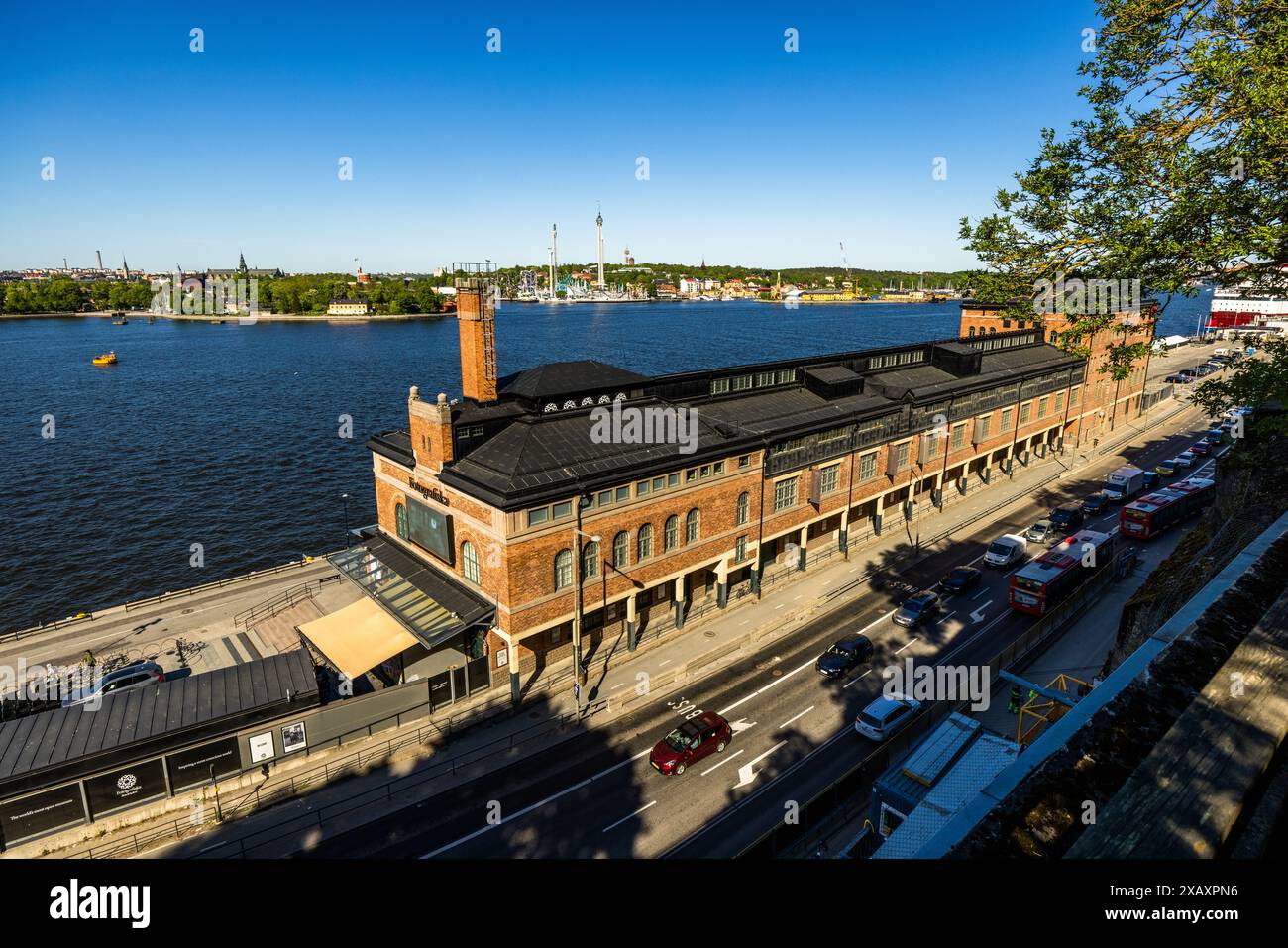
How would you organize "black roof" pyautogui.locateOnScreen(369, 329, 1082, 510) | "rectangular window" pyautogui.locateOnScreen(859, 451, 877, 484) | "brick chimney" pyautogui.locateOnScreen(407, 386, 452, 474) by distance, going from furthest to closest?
1. "rectangular window" pyautogui.locateOnScreen(859, 451, 877, 484)
2. "brick chimney" pyautogui.locateOnScreen(407, 386, 452, 474)
3. "black roof" pyautogui.locateOnScreen(369, 329, 1082, 510)

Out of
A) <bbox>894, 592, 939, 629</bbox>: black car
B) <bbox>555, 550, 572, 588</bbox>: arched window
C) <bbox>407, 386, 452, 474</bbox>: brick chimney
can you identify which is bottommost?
<bbox>894, 592, 939, 629</bbox>: black car

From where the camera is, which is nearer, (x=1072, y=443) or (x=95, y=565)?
(x=95, y=565)

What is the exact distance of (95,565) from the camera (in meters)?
54.5

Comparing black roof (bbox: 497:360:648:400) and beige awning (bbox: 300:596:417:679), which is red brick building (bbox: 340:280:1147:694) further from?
beige awning (bbox: 300:596:417:679)

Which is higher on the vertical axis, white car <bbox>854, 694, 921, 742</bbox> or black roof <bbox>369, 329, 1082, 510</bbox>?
black roof <bbox>369, 329, 1082, 510</bbox>

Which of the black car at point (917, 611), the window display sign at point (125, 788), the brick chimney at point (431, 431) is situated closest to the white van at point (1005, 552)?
the black car at point (917, 611)

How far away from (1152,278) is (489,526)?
25.3 metres

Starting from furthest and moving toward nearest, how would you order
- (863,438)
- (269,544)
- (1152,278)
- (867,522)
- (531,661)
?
(269,544)
(867,522)
(863,438)
(531,661)
(1152,278)

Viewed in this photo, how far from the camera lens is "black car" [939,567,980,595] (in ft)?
138

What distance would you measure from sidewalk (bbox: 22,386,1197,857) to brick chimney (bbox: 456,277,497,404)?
1523 centimetres

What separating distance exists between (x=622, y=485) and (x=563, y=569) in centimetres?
488

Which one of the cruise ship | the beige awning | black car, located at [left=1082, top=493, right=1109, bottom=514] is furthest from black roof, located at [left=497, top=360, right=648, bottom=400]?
the cruise ship
